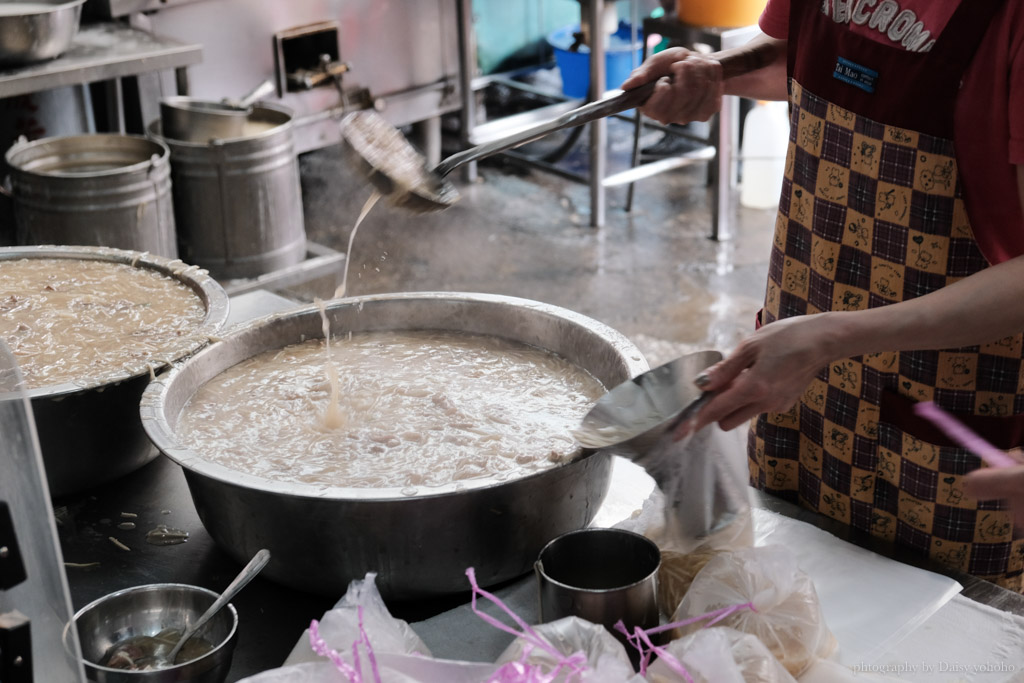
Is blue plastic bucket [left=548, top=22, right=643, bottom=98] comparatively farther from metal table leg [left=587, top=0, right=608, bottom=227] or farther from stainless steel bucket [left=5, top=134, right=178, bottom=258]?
stainless steel bucket [left=5, top=134, right=178, bottom=258]

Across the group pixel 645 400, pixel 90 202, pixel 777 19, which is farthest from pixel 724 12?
pixel 645 400

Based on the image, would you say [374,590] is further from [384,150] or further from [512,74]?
[512,74]

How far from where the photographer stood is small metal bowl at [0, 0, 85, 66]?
3.79m

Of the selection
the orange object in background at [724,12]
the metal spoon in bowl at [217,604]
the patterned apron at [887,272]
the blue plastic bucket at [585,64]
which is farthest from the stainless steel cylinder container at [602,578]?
the blue plastic bucket at [585,64]

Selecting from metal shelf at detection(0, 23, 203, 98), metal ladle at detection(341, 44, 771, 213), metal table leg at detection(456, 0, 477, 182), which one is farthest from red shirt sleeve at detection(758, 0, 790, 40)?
metal table leg at detection(456, 0, 477, 182)

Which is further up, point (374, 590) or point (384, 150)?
point (384, 150)

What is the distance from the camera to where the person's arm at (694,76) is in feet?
6.77

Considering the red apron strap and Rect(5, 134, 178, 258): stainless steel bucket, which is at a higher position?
the red apron strap

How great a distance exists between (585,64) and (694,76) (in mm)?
4634

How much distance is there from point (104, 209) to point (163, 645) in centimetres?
273

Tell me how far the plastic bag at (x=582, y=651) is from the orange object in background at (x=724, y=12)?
4.30 meters

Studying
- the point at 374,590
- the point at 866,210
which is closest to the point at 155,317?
the point at 374,590

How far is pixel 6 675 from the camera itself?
969mm

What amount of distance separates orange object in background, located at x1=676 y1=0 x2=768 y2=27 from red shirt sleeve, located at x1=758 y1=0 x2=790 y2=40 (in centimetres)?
317
